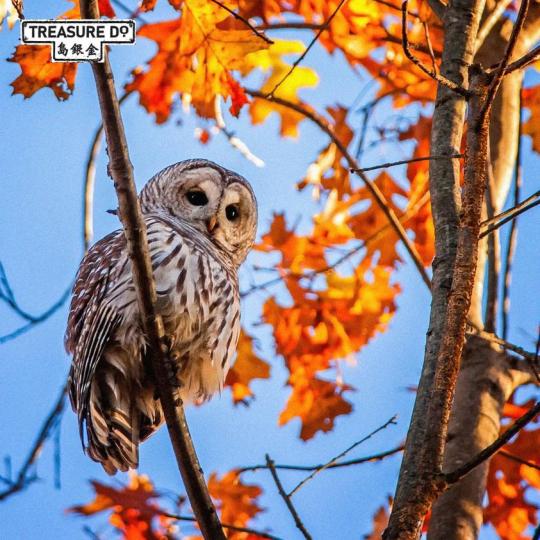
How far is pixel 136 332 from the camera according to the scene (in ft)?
12.3

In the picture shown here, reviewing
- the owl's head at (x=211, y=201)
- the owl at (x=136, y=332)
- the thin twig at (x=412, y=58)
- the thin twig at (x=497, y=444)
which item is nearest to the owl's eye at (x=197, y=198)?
the owl's head at (x=211, y=201)

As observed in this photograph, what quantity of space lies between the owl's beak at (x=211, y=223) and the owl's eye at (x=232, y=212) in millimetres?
138

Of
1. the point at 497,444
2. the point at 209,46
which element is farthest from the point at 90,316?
the point at 497,444

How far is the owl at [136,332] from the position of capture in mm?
3799

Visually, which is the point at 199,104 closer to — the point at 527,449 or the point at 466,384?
the point at 466,384

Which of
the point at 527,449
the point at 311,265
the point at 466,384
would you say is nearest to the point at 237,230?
the point at 311,265

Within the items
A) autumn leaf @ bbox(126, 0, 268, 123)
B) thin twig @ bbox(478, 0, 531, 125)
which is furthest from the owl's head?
thin twig @ bbox(478, 0, 531, 125)

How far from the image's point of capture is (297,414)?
18.2ft

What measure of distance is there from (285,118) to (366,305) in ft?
4.44

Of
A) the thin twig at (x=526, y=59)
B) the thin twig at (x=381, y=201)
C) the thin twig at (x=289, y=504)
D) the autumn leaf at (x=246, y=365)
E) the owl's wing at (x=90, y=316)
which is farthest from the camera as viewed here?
the autumn leaf at (x=246, y=365)

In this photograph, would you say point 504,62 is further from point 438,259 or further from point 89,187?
point 89,187

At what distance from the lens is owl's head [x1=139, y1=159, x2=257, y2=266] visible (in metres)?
4.80

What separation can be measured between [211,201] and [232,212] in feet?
0.56

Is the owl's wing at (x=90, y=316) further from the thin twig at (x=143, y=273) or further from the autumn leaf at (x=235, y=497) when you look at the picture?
the autumn leaf at (x=235, y=497)
